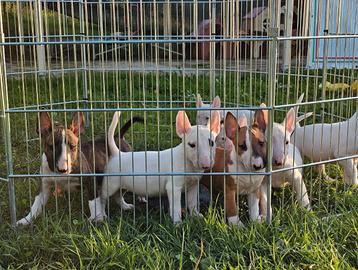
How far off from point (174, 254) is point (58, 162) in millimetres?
925

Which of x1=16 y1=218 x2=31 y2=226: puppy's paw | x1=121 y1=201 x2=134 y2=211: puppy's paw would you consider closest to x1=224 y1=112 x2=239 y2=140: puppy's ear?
x1=121 y1=201 x2=134 y2=211: puppy's paw

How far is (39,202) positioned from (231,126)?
1320 millimetres

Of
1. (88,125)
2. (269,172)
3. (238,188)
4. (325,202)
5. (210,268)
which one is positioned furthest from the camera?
(88,125)

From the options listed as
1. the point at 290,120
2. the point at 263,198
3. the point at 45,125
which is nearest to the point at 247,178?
the point at 263,198

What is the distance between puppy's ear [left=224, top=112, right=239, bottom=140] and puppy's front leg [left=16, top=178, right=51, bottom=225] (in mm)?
1204

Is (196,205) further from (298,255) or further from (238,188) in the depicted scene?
(298,255)

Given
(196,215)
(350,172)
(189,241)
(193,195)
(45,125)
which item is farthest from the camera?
(350,172)

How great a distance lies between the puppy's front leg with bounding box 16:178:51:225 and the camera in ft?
11.1

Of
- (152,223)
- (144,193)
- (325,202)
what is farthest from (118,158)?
(325,202)

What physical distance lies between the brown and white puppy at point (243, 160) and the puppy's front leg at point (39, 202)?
1062 millimetres

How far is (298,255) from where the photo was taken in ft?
9.30

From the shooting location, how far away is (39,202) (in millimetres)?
3500

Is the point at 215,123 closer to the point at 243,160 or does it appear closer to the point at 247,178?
the point at 243,160

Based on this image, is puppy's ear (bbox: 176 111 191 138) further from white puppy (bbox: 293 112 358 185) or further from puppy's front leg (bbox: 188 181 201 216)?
white puppy (bbox: 293 112 358 185)
